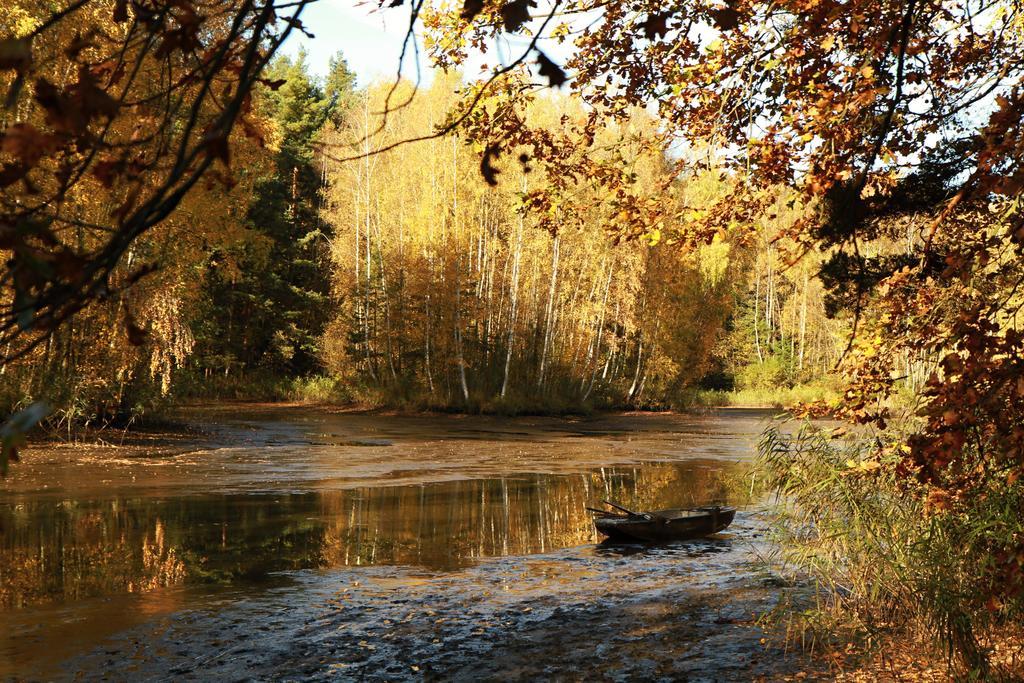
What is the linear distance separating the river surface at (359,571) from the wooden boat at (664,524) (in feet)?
0.71

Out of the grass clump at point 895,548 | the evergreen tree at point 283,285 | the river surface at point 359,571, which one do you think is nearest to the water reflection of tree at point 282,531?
the river surface at point 359,571

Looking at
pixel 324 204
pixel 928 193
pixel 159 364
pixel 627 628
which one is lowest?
pixel 627 628

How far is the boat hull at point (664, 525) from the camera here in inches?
491

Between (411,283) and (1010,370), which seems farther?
(411,283)

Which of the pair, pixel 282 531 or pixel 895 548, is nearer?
pixel 895 548

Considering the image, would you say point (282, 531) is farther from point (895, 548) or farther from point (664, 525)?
point (895, 548)

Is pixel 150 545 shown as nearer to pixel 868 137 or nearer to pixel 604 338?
pixel 868 137

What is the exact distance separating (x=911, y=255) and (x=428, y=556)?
6174mm

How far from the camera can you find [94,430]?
66.7 feet

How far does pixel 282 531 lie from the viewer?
42.2 ft

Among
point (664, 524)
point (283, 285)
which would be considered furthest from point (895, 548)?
point (283, 285)

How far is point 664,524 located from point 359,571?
4070 mm

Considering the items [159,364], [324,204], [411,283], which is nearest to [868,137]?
[159,364]

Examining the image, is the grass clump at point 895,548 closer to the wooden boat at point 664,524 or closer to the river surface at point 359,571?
the river surface at point 359,571
